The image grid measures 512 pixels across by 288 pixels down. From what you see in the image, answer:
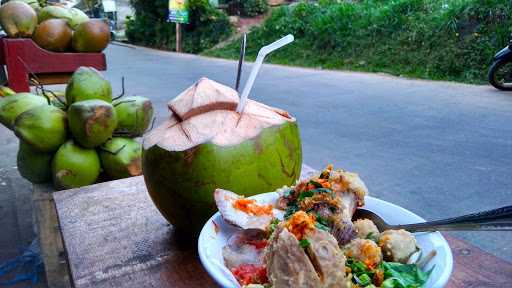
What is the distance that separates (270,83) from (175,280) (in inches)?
244

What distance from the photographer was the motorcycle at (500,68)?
18.4 feet

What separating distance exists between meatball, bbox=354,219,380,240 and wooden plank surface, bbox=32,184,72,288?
1.29 meters

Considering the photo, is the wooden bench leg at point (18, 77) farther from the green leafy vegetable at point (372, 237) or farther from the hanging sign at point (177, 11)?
the hanging sign at point (177, 11)

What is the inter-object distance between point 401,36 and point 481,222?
326 inches

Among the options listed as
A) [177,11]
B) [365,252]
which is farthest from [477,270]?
[177,11]

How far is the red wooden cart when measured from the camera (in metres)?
2.21

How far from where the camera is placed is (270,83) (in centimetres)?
689

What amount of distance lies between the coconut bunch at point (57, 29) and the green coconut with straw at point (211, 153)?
148cm

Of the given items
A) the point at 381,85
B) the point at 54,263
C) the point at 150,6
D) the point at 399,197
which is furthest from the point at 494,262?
the point at 150,6

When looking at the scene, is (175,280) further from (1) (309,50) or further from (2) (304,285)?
(1) (309,50)

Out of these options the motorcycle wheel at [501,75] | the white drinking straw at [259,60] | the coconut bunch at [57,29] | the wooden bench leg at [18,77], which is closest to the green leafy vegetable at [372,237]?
the white drinking straw at [259,60]

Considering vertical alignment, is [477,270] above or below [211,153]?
below

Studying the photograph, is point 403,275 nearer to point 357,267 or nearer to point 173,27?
point 357,267

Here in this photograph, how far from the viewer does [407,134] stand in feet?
13.2
